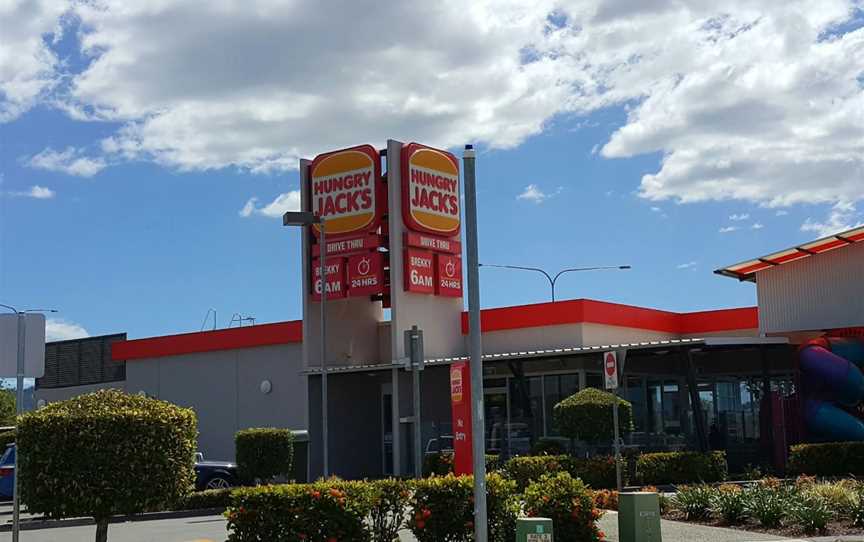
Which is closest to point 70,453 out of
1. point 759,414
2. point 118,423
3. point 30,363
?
point 118,423

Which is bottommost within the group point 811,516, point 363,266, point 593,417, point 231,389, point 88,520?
point 88,520

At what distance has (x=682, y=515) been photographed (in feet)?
57.5

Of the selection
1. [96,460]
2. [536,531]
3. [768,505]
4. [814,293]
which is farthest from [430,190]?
[536,531]

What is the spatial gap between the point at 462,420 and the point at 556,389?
1699 centimetres

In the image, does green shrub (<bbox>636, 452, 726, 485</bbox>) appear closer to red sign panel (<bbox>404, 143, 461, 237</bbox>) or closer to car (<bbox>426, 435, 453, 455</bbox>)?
car (<bbox>426, 435, 453, 455</bbox>)

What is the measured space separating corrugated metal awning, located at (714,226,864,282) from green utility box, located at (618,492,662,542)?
17688 mm

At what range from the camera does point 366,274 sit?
1256 inches

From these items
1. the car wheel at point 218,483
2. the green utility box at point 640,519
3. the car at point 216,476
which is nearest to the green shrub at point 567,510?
the green utility box at point 640,519

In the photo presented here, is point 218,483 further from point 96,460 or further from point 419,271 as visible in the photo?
point 96,460

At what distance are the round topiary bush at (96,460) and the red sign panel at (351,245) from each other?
19.5 meters

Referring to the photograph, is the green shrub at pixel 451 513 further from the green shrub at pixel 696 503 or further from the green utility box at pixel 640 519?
the green shrub at pixel 696 503

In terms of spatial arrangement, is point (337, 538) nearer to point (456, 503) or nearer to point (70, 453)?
point (456, 503)

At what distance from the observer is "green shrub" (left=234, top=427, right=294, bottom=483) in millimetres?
25953

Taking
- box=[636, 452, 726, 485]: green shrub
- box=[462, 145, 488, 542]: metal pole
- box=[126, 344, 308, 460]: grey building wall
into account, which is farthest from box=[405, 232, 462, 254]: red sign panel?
box=[462, 145, 488, 542]: metal pole
